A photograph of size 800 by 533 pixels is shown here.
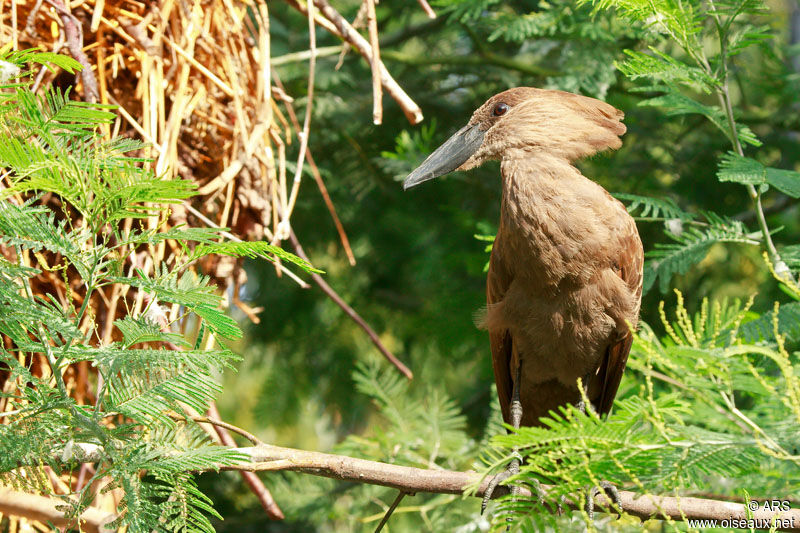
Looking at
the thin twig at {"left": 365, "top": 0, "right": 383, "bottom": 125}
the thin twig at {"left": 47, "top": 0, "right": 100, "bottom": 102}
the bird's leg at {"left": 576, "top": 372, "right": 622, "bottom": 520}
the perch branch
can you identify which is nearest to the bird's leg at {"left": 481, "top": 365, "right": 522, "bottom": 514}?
the bird's leg at {"left": 576, "top": 372, "right": 622, "bottom": 520}

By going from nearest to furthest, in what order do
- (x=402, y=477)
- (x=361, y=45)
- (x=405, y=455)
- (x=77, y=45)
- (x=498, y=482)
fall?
(x=402, y=477) → (x=77, y=45) → (x=498, y=482) → (x=361, y=45) → (x=405, y=455)

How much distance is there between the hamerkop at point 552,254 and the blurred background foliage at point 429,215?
0.45 m

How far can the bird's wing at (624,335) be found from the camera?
110 inches

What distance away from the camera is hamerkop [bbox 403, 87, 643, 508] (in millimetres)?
2691

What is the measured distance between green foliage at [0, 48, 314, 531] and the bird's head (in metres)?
1.48

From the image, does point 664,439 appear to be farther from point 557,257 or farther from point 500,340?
point 500,340

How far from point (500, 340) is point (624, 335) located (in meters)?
0.45

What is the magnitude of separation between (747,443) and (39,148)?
1528 millimetres

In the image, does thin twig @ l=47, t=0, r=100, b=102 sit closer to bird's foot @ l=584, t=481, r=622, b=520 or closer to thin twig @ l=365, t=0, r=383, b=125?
thin twig @ l=365, t=0, r=383, b=125

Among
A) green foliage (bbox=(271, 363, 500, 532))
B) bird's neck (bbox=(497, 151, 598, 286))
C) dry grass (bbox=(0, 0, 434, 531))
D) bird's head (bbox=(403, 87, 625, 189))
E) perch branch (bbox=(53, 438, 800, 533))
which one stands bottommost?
green foliage (bbox=(271, 363, 500, 532))

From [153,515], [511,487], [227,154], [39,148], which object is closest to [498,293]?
[511,487]

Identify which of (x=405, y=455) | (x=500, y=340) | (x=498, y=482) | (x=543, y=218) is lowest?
(x=405, y=455)

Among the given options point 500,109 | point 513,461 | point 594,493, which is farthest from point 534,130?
point 594,493

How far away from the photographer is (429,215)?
459 cm
